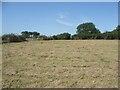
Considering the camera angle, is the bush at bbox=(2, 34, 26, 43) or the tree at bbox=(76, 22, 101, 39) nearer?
the bush at bbox=(2, 34, 26, 43)

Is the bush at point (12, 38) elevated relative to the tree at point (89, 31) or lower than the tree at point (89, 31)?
lower

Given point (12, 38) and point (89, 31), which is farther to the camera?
point (89, 31)

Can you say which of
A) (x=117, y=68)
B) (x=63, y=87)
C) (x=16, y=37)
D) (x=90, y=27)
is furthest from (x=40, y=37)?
(x=63, y=87)

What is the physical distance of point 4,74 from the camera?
414 centimetres

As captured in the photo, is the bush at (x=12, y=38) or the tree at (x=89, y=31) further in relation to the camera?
the tree at (x=89, y=31)

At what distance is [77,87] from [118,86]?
2.17ft

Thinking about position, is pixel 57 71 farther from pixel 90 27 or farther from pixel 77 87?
pixel 90 27

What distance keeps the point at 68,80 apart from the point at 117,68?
1.63m

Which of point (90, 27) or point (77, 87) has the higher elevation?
point (90, 27)

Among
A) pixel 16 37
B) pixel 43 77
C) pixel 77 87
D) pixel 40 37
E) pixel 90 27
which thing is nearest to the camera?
pixel 77 87

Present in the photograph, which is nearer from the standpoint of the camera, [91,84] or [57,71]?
[91,84]

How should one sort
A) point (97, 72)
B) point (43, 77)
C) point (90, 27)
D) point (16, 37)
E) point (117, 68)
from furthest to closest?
point (90, 27) → point (16, 37) → point (117, 68) → point (97, 72) → point (43, 77)

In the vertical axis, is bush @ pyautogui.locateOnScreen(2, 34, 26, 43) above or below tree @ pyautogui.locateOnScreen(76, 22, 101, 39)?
below

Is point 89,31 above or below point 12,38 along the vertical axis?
above
